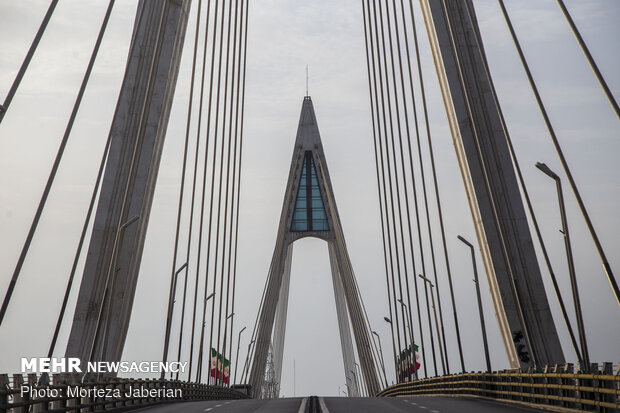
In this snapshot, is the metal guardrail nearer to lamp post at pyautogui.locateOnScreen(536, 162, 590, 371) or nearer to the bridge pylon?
lamp post at pyautogui.locateOnScreen(536, 162, 590, 371)

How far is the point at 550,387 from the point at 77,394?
11.3 m

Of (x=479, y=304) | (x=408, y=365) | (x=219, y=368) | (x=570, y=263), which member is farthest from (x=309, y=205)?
(x=570, y=263)

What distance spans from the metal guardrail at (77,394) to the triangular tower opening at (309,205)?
62.8 meters

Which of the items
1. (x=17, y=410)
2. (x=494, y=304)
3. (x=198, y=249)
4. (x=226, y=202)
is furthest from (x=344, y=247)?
(x=17, y=410)

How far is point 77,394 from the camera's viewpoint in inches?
798

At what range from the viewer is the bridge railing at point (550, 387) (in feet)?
58.0

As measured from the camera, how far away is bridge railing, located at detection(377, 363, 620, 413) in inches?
696

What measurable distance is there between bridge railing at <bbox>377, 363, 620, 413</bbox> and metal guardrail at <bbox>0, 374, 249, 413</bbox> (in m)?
11.0

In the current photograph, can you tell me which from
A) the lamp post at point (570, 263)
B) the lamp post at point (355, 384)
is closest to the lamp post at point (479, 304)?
the lamp post at point (570, 263)

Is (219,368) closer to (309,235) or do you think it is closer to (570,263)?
(309,235)

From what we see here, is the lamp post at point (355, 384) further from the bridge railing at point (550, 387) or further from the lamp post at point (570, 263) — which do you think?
the lamp post at point (570, 263)

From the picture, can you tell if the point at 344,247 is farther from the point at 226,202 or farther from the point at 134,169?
the point at 134,169

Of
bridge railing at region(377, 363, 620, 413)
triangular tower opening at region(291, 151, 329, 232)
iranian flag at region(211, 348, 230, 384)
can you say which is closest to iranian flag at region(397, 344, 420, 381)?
iranian flag at region(211, 348, 230, 384)

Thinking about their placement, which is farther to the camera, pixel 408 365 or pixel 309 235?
pixel 309 235
